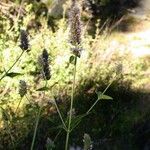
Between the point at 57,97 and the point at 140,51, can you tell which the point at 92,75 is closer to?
the point at 57,97

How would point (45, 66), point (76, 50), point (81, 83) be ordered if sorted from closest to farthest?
point (76, 50) → point (45, 66) → point (81, 83)

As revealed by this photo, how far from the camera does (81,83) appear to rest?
6.14 m

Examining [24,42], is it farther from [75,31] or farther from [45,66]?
[75,31]

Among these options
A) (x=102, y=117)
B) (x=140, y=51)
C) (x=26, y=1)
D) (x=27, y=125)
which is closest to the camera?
(x=27, y=125)

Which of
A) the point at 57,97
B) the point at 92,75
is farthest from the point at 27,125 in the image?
the point at 92,75

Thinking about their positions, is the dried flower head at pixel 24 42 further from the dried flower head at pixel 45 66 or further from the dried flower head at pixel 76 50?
the dried flower head at pixel 76 50

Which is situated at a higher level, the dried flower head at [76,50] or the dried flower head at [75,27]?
the dried flower head at [75,27]

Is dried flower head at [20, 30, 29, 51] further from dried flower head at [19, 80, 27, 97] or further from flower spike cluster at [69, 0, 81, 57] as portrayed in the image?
flower spike cluster at [69, 0, 81, 57]

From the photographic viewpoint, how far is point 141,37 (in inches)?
301

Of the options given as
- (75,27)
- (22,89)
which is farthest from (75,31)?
(22,89)

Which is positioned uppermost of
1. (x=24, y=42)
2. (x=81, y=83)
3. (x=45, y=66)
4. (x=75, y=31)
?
(x=75, y=31)

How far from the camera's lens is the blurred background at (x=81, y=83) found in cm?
556

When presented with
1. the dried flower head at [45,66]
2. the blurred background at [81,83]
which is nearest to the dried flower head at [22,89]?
the dried flower head at [45,66]

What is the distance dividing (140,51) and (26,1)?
1812 millimetres
